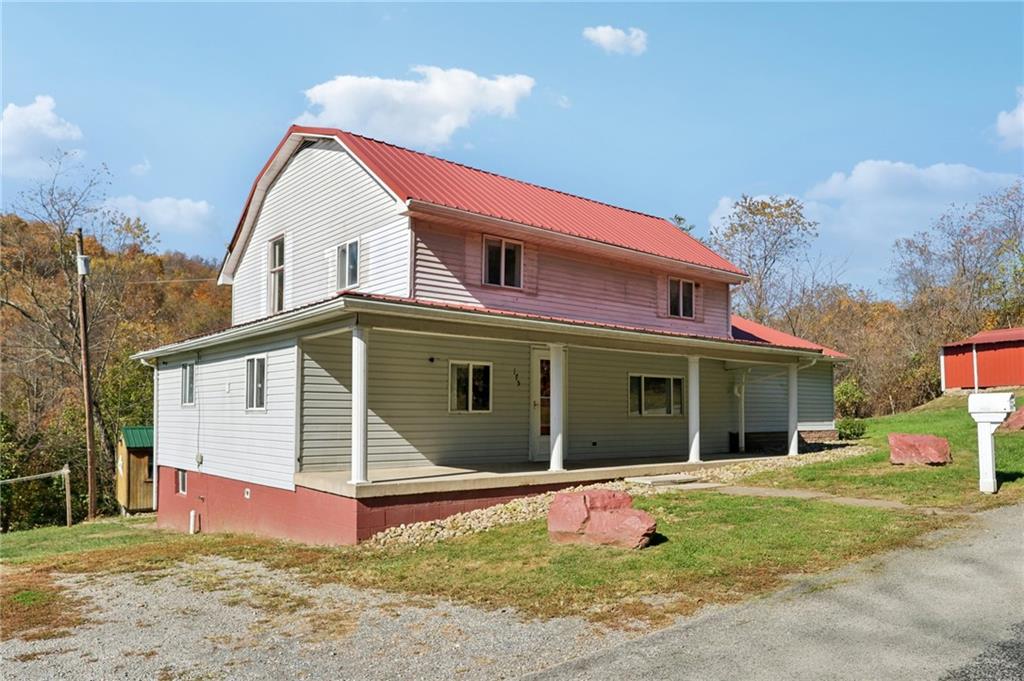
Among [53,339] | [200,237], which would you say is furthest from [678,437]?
[200,237]

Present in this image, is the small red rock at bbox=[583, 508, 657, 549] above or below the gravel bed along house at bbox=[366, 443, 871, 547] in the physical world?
above

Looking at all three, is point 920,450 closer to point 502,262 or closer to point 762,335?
point 502,262

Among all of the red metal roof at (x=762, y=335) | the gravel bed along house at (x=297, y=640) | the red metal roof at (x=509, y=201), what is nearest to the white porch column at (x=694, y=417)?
the red metal roof at (x=509, y=201)

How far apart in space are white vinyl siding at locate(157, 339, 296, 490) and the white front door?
16.0 feet

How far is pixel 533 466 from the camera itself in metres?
13.9

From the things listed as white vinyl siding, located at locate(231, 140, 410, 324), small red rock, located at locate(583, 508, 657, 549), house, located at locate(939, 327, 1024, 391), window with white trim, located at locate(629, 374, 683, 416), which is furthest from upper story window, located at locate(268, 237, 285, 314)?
house, located at locate(939, 327, 1024, 391)

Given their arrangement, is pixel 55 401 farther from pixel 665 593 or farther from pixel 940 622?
pixel 940 622

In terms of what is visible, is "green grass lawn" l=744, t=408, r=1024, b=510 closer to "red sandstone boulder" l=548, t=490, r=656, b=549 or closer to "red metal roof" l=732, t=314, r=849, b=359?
"red sandstone boulder" l=548, t=490, r=656, b=549

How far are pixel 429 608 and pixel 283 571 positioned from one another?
2865mm

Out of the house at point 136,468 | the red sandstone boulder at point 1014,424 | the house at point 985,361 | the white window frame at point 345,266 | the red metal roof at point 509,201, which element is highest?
the red metal roof at point 509,201

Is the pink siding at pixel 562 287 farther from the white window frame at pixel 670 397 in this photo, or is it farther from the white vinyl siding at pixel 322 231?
the white window frame at pixel 670 397

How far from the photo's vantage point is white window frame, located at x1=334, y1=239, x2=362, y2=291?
14.4 meters

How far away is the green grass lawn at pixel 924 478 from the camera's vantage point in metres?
10.8

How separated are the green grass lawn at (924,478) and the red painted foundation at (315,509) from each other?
4296 mm
